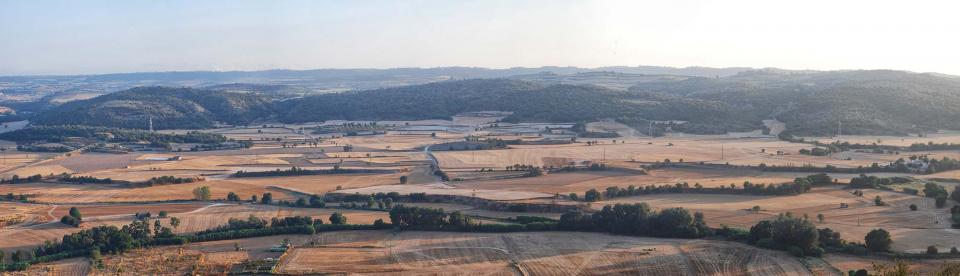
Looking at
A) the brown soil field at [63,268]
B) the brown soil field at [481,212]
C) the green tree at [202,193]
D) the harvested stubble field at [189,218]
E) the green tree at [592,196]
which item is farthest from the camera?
the green tree at [202,193]

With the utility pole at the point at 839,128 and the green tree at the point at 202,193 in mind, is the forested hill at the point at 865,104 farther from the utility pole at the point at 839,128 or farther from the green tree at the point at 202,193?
the green tree at the point at 202,193

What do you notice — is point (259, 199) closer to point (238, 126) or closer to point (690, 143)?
point (690, 143)

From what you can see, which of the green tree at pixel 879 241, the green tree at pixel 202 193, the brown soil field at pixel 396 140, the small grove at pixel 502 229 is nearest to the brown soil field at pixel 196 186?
the green tree at pixel 202 193

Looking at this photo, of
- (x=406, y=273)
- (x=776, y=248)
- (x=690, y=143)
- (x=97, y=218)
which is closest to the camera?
(x=406, y=273)

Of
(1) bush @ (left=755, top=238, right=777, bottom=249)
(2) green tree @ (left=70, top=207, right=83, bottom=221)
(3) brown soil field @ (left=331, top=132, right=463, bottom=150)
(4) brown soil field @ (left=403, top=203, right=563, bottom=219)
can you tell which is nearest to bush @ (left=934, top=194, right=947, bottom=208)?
(1) bush @ (left=755, top=238, right=777, bottom=249)

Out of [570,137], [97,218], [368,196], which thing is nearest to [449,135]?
[570,137]

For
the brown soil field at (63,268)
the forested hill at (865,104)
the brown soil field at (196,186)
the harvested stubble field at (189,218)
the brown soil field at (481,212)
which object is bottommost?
the brown soil field at (196,186)
